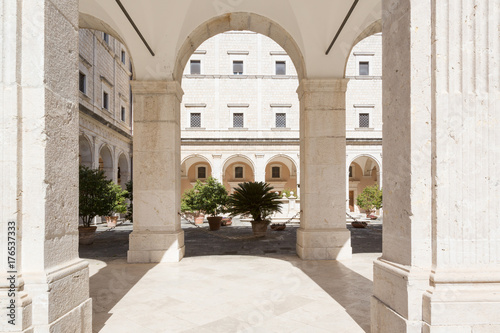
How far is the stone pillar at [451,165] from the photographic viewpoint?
253 centimetres

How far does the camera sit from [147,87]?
22.0ft

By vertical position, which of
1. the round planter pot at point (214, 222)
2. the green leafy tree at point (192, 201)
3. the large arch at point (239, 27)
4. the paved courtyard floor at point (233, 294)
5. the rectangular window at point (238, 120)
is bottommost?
the round planter pot at point (214, 222)

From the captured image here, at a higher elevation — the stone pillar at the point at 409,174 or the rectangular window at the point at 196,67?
the rectangular window at the point at 196,67

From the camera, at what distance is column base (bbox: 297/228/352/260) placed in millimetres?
6629

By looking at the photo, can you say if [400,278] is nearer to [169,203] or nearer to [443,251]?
[443,251]

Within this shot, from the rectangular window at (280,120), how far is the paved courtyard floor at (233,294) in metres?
18.3

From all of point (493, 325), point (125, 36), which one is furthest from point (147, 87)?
point (493, 325)

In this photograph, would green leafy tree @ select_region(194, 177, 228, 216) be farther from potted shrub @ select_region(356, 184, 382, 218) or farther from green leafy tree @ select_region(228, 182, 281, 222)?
potted shrub @ select_region(356, 184, 382, 218)

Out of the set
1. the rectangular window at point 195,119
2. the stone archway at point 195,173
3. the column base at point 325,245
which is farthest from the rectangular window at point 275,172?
the column base at point 325,245

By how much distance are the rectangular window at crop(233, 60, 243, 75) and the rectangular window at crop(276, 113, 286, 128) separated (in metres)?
4.74

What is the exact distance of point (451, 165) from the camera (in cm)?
257

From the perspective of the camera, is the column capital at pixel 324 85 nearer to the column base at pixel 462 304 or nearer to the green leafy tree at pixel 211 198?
the column base at pixel 462 304

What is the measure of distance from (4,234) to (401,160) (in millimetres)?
3433

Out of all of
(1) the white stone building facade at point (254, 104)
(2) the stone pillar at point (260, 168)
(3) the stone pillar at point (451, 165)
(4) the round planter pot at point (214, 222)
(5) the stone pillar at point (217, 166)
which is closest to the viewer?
(3) the stone pillar at point (451, 165)
